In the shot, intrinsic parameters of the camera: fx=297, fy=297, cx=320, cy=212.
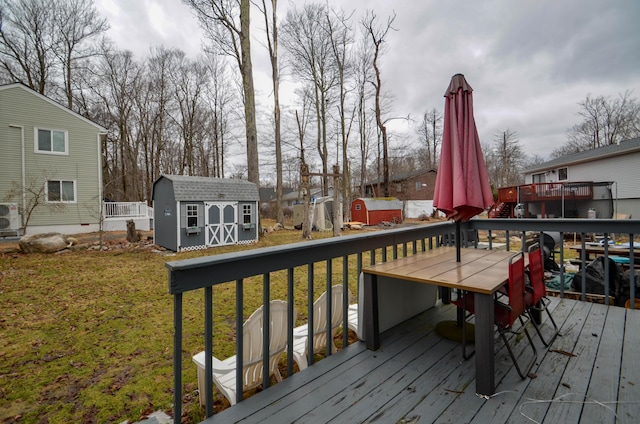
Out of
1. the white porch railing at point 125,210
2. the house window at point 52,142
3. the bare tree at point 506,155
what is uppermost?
the bare tree at point 506,155

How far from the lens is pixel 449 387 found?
6.20ft

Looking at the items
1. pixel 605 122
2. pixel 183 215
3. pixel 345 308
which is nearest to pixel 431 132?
pixel 605 122

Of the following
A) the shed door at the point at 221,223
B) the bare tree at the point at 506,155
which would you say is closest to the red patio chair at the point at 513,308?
the shed door at the point at 221,223

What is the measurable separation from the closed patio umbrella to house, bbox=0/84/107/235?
1576 cm

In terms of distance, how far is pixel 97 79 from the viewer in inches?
769

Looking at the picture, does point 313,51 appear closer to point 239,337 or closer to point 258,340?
point 258,340

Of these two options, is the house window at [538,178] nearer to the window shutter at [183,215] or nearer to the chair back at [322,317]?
the window shutter at [183,215]

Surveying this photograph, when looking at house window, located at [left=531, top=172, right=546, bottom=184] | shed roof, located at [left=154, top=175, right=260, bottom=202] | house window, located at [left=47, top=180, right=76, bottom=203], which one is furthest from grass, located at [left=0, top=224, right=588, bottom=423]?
house window, located at [left=531, top=172, right=546, bottom=184]

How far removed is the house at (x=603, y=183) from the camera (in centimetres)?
1390

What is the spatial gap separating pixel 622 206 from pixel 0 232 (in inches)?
1179

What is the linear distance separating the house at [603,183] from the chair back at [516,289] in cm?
1543

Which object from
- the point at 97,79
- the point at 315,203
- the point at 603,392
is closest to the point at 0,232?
the point at 97,79

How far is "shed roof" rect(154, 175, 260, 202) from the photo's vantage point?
1076 cm

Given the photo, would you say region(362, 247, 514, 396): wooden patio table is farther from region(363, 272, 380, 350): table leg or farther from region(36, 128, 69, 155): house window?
region(36, 128, 69, 155): house window
